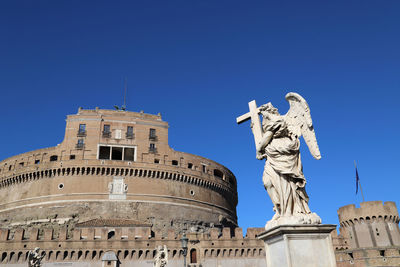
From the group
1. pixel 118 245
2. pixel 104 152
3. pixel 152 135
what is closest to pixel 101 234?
pixel 118 245

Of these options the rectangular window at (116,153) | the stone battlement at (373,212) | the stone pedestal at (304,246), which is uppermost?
the rectangular window at (116,153)

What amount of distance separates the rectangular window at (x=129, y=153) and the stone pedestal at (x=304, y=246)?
35.4 m

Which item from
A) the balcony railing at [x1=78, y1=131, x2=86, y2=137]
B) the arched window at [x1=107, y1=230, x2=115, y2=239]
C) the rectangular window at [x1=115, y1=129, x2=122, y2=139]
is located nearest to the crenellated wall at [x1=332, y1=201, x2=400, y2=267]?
the arched window at [x1=107, y1=230, x2=115, y2=239]

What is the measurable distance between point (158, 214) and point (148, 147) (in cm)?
754

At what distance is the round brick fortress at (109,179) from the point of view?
35.1 metres

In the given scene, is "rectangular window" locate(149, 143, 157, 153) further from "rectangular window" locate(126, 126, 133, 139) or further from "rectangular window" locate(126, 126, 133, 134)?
"rectangular window" locate(126, 126, 133, 134)

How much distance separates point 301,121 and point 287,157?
68 cm

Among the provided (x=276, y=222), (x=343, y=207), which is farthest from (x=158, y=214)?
(x=276, y=222)

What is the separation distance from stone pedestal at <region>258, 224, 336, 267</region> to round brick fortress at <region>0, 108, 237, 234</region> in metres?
32.7

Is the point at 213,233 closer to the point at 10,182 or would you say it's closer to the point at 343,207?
the point at 343,207

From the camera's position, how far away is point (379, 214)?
34.9 meters

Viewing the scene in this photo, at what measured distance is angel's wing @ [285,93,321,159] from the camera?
14.7ft

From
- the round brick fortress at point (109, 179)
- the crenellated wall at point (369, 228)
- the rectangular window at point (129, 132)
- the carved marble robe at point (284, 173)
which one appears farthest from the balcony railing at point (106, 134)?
the carved marble robe at point (284, 173)

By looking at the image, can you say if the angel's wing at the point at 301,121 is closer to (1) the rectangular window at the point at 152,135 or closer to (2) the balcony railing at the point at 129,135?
(2) the balcony railing at the point at 129,135
